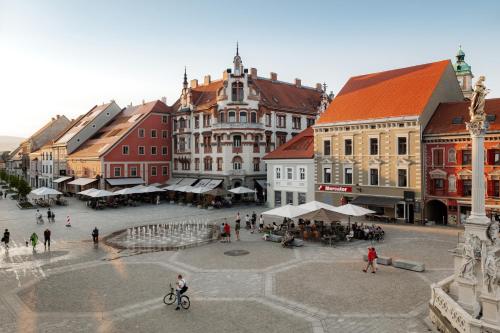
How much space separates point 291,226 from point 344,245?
244 inches

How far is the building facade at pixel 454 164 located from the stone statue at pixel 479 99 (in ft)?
68.2

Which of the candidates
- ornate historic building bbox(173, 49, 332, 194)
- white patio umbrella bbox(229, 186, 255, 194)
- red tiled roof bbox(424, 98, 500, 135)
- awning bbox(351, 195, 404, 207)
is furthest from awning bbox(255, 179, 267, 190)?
red tiled roof bbox(424, 98, 500, 135)

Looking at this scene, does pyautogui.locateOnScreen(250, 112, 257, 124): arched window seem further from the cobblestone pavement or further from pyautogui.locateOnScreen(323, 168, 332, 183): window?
the cobblestone pavement

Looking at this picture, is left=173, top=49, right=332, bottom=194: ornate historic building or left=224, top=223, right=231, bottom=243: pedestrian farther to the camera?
left=173, top=49, right=332, bottom=194: ornate historic building

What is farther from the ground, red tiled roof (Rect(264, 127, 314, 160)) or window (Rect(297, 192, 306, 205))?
red tiled roof (Rect(264, 127, 314, 160))

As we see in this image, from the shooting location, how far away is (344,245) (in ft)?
90.7

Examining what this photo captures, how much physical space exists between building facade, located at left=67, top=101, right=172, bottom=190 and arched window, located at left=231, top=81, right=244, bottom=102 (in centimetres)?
1619

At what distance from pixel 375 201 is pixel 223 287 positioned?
24.3 meters

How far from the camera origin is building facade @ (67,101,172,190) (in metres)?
57.6

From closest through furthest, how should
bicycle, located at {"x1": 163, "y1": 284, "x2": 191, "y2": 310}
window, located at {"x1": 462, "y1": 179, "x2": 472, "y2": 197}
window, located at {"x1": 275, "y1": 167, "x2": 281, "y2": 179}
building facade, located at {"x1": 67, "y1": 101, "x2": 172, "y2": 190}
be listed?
bicycle, located at {"x1": 163, "y1": 284, "x2": 191, "y2": 310}
window, located at {"x1": 462, "y1": 179, "x2": 472, "y2": 197}
window, located at {"x1": 275, "y1": 167, "x2": 281, "y2": 179}
building facade, located at {"x1": 67, "y1": 101, "x2": 172, "y2": 190}

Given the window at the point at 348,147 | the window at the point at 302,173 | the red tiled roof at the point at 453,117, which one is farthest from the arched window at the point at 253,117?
the red tiled roof at the point at 453,117

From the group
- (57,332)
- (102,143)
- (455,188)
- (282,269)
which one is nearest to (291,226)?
(282,269)

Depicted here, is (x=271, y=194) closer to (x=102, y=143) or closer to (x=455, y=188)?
(x=455, y=188)

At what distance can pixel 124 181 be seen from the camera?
58.2 m
